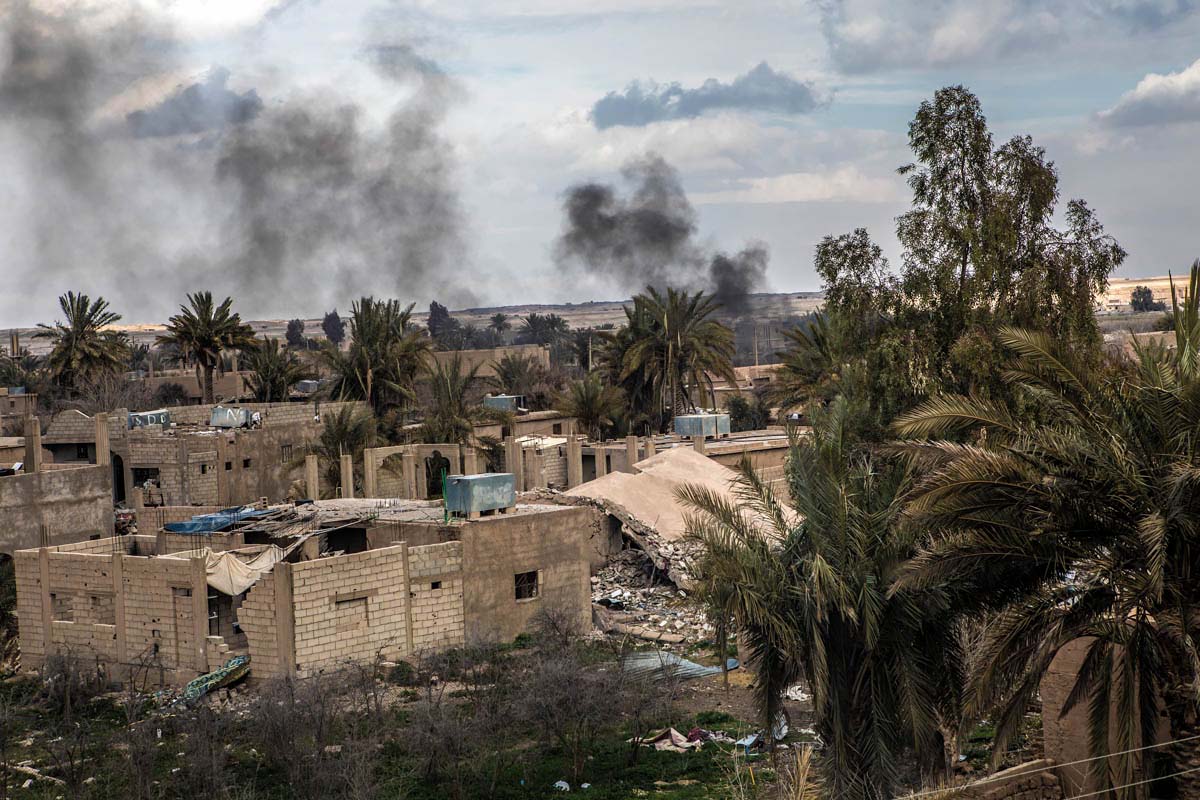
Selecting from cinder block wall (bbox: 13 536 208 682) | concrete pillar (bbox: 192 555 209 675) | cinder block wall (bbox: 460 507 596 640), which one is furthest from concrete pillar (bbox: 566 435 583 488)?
concrete pillar (bbox: 192 555 209 675)

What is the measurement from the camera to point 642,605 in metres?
28.8

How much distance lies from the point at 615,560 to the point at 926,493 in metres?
21.2

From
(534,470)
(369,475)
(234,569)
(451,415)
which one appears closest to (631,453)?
(534,470)

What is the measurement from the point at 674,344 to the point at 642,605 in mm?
21620

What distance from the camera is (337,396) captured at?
4700cm

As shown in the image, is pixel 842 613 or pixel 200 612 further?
pixel 200 612

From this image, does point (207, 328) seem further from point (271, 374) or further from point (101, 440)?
point (101, 440)

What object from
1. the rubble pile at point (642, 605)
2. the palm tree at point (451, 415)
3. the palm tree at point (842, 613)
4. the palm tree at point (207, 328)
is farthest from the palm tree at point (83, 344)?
the palm tree at point (842, 613)

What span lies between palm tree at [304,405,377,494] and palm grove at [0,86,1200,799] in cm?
1936

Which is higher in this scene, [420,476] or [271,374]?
[271,374]

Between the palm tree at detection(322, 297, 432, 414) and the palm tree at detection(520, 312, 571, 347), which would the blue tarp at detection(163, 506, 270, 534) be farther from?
the palm tree at detection(520, 312, 571, 347)

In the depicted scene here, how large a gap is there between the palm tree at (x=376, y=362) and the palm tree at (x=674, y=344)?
819 centimetres

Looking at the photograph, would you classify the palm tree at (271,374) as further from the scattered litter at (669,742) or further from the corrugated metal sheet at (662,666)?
the scattered litter at (669,742)

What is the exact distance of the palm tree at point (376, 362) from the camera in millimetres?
46531
